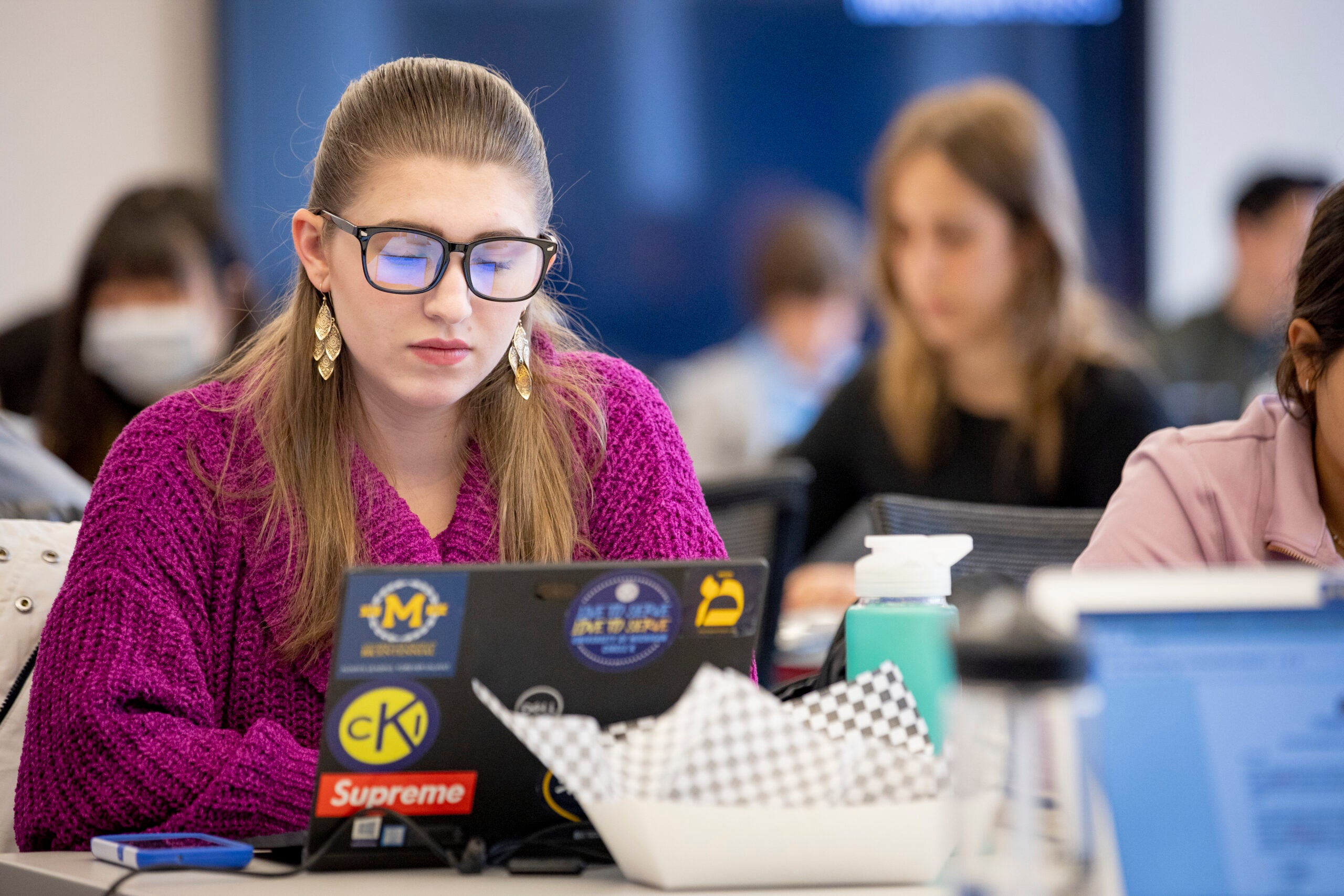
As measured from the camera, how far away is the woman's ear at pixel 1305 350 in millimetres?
1405

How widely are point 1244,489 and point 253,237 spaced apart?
3.70 metres

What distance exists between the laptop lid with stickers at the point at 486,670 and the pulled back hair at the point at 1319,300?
688 mm

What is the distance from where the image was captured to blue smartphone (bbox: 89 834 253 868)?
39.3 inches

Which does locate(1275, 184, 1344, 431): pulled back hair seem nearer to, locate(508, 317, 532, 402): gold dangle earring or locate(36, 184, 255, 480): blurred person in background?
locate(508, 317, 532, 402): gold dangle earring

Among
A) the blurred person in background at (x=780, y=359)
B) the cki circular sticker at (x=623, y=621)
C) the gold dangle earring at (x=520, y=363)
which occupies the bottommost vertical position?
the blurred person in background at (x=780, y=359)

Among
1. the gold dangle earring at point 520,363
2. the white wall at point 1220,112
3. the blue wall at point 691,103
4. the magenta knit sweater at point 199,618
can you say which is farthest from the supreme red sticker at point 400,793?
the white wall at point 1220,112

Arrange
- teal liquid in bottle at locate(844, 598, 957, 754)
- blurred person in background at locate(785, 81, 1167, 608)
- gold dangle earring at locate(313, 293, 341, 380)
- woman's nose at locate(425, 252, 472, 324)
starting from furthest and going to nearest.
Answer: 1. blurred person in background at locate(785, 81, 1167, 608)
2. gold dangle earring at locate(313, 293, 341, 380)
3. woman's nose at locate(425, 252, 472, 324)
4. teal liquid in bottle at locate(844, 598, 957, 754)

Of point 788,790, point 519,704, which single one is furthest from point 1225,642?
point 519,704

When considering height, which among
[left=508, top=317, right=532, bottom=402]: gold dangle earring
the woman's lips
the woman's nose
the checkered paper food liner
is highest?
the woman's nose

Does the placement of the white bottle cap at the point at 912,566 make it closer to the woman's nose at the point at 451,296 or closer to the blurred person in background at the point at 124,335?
the woman's nose at the point at 451,296

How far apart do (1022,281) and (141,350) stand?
1.65 meters

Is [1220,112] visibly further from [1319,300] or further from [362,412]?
[362,412]

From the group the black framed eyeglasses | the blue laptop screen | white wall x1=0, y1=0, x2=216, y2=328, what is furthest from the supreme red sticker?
white wall x1=0, y1=0, x2=216, y2=328

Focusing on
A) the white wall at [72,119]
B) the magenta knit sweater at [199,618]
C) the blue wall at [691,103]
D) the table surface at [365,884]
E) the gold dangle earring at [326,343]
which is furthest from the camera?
the blue wall at [691,103]
